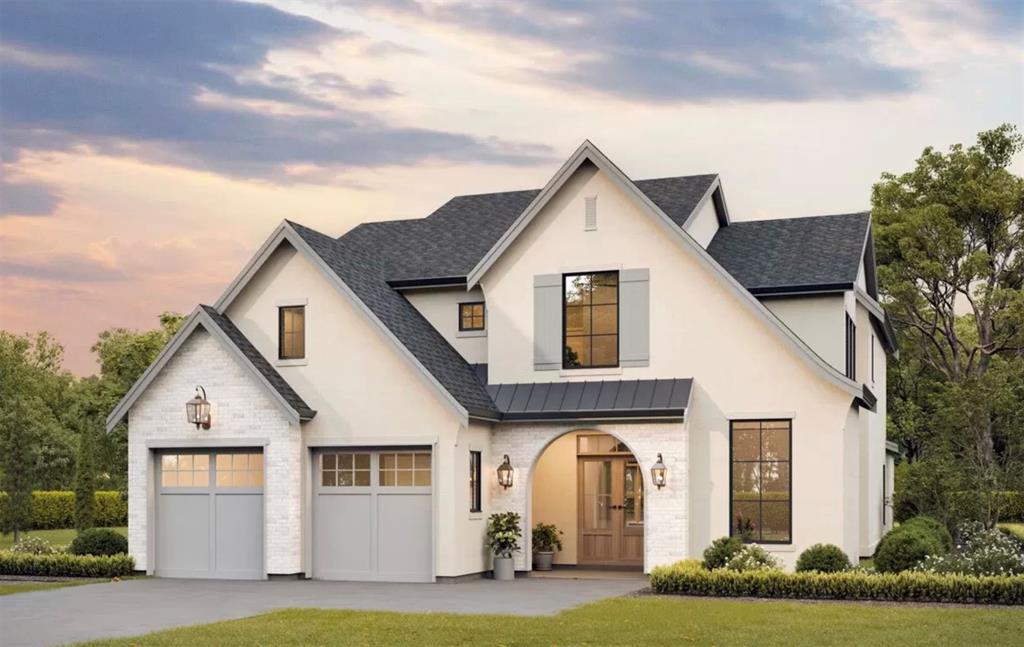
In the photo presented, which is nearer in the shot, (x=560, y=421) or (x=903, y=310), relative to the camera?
(x=560, y=421)

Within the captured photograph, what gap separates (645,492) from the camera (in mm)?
23781

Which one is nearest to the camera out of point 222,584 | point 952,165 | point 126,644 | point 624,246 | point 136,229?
point 126,644

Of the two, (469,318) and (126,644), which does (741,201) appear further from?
(126,644)

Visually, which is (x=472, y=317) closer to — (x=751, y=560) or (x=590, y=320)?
(x=590, y=320)

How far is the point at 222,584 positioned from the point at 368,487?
3.17m

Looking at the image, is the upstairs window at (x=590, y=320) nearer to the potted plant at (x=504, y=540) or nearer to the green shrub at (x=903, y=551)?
the potted plant at (x=504, y=540)

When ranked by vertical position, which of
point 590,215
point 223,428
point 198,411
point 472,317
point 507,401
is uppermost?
point 590,215

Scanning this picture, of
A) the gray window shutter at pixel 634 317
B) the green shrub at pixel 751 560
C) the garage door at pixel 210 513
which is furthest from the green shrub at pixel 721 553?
the garage door at pixel 210 513

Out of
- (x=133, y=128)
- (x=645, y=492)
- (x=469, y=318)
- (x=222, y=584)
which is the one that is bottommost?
(x=222, y=584)

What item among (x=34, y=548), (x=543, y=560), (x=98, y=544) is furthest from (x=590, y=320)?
(x=34, y=548)

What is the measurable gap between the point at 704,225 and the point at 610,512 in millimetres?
6496

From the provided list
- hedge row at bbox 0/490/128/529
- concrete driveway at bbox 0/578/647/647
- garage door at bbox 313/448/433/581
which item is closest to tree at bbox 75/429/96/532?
concrete driveway at bbox 0/578/647/647

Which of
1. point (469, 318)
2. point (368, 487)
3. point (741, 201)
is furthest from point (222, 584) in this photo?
point (741, 201)

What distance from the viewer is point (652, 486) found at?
23688 mm
